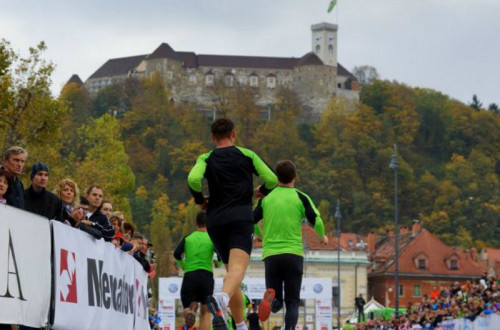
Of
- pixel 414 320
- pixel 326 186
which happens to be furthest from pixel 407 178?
pixel 414 320

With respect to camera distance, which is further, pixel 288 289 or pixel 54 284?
pixel 288 289

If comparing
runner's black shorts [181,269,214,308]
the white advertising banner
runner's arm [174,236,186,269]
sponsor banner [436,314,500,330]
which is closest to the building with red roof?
the white advertising banner

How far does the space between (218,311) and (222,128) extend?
68.0 inches

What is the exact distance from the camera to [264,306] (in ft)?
42.3

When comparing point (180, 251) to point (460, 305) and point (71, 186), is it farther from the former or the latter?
point (460, 305)

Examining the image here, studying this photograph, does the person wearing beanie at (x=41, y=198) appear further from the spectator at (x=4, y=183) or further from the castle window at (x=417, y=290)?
the castle window at (x=417, y=290)

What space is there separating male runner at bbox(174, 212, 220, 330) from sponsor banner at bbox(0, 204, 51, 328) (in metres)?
4.15

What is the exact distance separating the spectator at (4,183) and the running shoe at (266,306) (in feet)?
8.21

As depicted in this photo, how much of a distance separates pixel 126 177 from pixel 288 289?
44004mm

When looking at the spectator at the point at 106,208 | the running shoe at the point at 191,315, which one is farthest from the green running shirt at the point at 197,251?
the spectator at the point at 106,208

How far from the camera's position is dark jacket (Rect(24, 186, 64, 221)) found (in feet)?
42.3

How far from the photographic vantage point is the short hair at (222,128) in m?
12.0

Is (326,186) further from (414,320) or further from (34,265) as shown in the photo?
(34,265)

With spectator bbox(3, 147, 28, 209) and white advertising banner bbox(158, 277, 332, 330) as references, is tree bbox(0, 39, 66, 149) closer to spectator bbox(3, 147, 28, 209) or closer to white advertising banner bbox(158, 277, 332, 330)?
white advertising banner bbox(158, 277, 332, 330)
